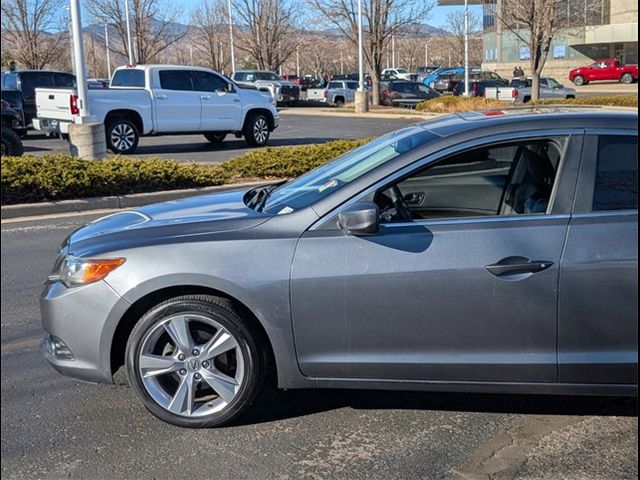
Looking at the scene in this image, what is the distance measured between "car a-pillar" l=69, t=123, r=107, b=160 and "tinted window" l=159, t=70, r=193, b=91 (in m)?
4.53

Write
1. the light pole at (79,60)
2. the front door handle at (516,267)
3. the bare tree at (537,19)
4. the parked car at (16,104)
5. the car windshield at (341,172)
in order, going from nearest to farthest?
the front door handle at (516,267) → the car windshield at (341,172) → the light pole at (79,60) → the parked car at (16,104) → the bare tree at (537,19)

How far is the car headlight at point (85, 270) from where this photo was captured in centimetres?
391

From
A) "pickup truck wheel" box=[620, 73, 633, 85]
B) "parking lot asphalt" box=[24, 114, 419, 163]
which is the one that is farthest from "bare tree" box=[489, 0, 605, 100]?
"pickup truck wheel" box=[620, 73, 633, 85]

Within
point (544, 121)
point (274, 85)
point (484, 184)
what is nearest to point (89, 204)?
point (484, 184)

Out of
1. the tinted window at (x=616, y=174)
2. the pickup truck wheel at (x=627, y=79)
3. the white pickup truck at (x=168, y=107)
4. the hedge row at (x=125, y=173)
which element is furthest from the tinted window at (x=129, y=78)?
the pickup truck wheel at (x=627, y=79)

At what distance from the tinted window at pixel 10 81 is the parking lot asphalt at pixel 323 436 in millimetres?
18718

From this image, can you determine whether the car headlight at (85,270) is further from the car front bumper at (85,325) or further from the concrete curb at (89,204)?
the concrete curb at (89,204)

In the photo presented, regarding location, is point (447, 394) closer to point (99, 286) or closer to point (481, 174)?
point (481, 174)

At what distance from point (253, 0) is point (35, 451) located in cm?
4402

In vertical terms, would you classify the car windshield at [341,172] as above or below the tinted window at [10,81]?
below

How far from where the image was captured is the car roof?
12.9 feet

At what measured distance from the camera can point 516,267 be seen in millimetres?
3721

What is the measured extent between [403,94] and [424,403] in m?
33.4

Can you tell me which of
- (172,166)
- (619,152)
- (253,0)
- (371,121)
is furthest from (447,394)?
(253,0)
